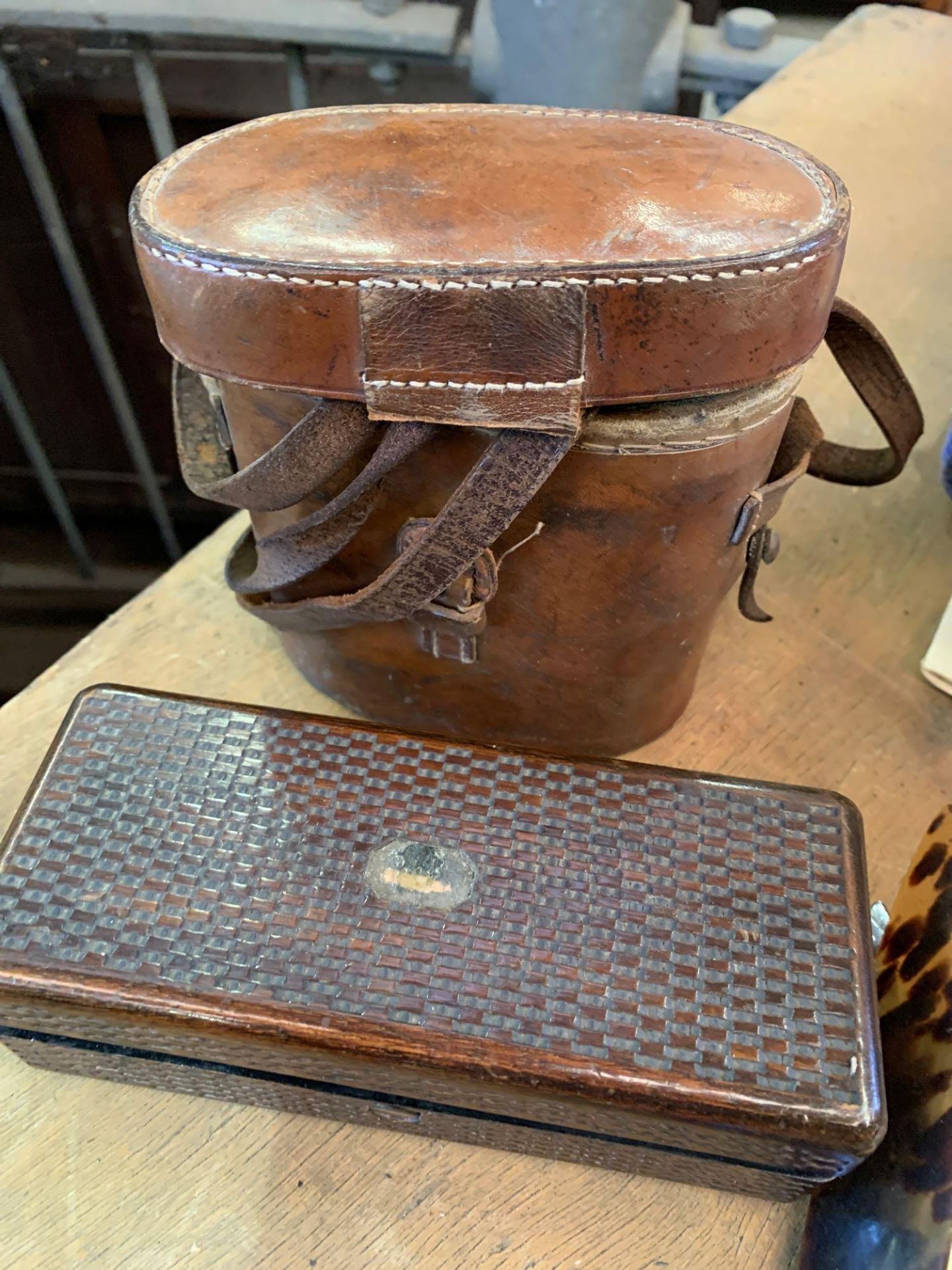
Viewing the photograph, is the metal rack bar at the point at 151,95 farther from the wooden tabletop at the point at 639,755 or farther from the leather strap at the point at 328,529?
the leather strap at the point at 328,529

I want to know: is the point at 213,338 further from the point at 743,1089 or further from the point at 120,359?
the point at 120,359

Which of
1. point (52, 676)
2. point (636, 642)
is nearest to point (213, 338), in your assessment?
point (636, 642)

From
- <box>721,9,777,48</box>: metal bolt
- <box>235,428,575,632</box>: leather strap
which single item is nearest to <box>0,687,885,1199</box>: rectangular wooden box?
<box>235,428,575,632</box>: leather strap

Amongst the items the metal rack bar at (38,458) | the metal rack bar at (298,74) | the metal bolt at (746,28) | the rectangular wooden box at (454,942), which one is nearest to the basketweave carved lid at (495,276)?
the rectangular wooden box at (454,942)

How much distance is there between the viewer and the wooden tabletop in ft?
2.37

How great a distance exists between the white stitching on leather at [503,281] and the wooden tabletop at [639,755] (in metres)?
0.51

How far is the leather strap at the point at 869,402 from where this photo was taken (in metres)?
0.92

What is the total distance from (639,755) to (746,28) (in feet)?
5.15

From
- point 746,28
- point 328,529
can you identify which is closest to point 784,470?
point 328,529

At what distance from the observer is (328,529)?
806 millimetres

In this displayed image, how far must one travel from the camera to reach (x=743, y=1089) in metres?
0.62

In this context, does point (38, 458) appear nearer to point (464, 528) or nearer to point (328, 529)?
point (328, 529)

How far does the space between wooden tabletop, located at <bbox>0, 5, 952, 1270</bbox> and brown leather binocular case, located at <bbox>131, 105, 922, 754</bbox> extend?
0.72ft

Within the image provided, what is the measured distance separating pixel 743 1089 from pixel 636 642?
370 millimetres
